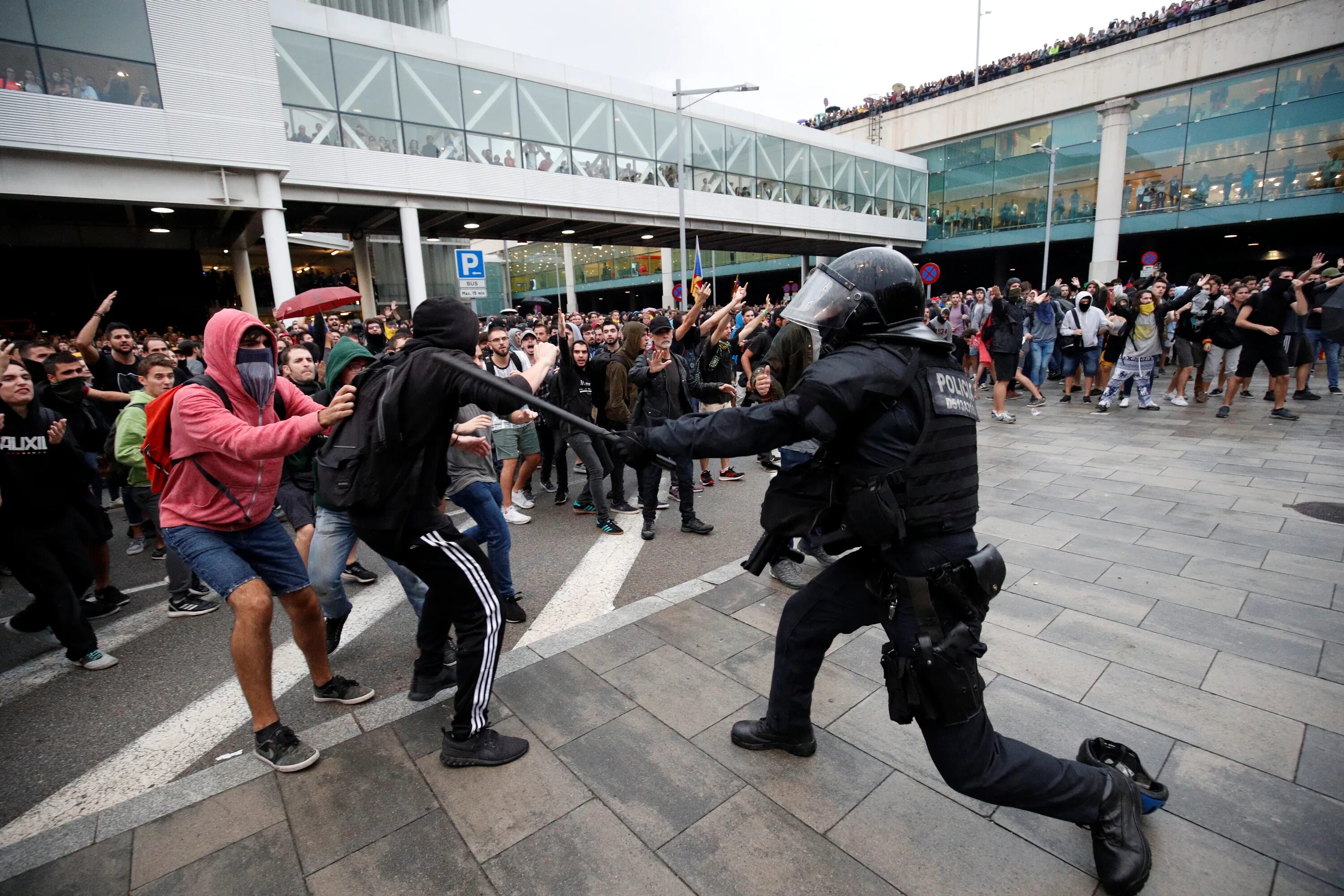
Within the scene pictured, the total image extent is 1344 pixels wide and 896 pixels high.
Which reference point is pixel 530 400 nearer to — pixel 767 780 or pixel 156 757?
pixel 767 780

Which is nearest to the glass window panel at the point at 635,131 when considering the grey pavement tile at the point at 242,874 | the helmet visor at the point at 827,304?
the helmet visor at the point at 827,304

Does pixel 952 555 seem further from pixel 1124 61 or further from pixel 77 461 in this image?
pixel 1124 61

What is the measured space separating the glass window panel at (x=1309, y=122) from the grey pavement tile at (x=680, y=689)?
34377mm

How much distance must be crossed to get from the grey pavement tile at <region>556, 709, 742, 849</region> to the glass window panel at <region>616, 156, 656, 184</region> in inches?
903

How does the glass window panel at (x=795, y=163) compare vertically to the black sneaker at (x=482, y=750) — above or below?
above

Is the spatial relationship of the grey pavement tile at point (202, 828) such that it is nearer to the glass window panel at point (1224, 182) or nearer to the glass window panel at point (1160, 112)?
the glass window panel at point (1224, 182)

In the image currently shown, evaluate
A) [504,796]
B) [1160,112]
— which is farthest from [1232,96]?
[504,796]

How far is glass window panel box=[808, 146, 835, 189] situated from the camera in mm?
31406

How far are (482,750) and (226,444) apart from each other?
1.65 m

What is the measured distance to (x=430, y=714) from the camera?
3117mm

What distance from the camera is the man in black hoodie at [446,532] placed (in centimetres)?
253

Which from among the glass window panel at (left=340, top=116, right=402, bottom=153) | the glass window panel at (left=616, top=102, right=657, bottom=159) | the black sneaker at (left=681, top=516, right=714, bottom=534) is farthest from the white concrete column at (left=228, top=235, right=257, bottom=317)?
the black sneaker at (left=681, top=516, right=714, bottom=534)

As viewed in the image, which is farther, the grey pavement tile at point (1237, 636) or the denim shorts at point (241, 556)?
the grey pavement tile at point (1237, 636)

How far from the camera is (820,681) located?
325cm
